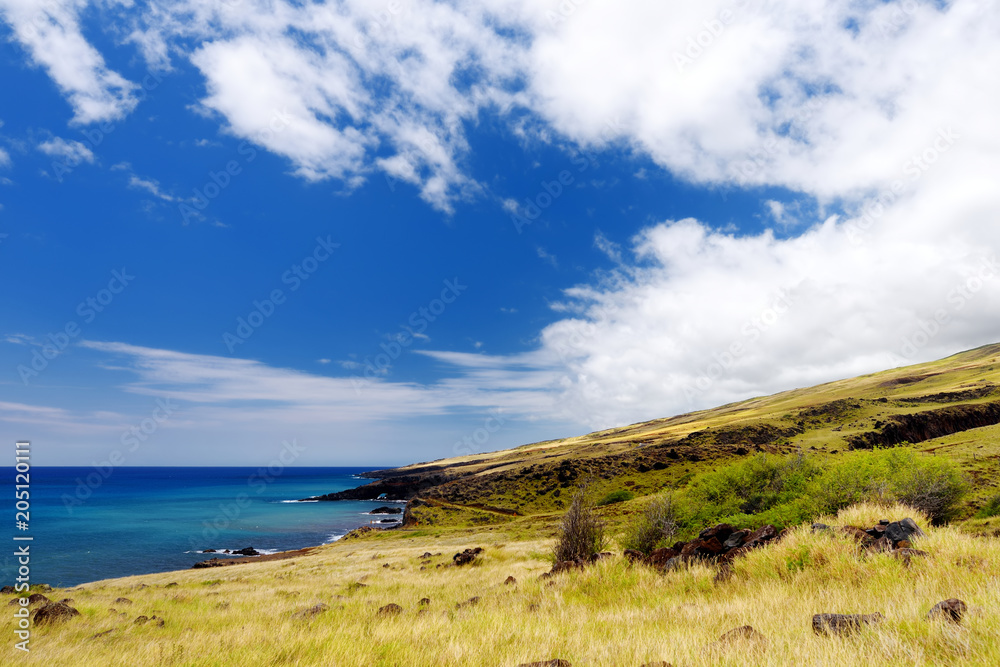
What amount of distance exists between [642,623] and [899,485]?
17.1 meters

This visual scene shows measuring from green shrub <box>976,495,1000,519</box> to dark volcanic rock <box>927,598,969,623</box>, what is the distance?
1862cm

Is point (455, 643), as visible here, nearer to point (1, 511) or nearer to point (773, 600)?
point (773, 600)

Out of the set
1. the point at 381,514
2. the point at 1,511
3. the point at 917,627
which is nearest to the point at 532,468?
the point at 381,514

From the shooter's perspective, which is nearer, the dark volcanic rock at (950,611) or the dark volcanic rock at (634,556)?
the dark volcanic rock at (950,611)

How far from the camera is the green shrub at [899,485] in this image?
1552cm

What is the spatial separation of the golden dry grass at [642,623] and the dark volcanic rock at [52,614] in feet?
1.20

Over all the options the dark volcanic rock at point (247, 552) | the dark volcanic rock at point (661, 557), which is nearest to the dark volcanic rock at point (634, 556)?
the dark volcanic rock at point (661, 557)

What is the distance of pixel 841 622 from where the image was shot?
5.11 m

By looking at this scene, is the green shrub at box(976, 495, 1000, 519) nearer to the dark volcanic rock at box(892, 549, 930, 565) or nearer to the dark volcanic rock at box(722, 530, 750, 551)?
the dark volcanic rock at box(722, 530, 750, 551)

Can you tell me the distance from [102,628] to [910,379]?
171005mm

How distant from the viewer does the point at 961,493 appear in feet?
58.7

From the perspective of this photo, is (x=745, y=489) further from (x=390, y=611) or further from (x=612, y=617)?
(x=390, y=611)

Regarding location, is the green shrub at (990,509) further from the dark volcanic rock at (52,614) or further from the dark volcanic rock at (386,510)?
the dark volcanic rock at (386,510)

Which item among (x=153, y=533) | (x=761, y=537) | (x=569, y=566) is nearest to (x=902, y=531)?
(x=761, y=537)
